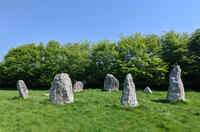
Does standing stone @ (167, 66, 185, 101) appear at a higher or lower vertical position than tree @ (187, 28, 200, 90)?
lower

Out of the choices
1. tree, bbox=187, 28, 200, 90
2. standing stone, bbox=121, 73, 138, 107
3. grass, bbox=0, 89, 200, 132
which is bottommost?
grass, bbox=0, 89, 200, 132

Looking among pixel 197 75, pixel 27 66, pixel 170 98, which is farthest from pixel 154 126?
pixel 27 66

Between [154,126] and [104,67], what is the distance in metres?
22.2

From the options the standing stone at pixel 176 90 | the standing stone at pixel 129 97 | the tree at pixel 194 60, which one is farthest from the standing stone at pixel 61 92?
the tree at pixel 194 60

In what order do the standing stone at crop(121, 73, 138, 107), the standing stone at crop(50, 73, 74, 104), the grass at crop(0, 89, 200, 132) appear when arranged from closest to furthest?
the grass at crop(0, 89, 200, 132) → the standing stone at crop(121, 73, 138, 107) → the standing stone at crop(50, 73, 74, 104)

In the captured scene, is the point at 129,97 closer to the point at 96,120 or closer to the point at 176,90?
the point at 96,120

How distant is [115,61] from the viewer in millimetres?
26609

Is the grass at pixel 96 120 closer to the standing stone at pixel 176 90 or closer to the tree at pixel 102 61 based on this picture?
the standing stone at pixel 176 90

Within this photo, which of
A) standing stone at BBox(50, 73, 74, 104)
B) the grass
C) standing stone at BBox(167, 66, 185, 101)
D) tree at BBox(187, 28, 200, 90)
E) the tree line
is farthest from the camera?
the tree line

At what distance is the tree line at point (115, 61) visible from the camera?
923 inches

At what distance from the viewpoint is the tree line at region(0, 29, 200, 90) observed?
2344 cm

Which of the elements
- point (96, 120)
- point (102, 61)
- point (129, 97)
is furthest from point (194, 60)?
point (96, 120)

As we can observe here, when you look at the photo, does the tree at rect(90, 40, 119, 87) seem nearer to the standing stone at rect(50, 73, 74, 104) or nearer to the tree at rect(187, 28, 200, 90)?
the tree at rect(187, 28, 200, 90)

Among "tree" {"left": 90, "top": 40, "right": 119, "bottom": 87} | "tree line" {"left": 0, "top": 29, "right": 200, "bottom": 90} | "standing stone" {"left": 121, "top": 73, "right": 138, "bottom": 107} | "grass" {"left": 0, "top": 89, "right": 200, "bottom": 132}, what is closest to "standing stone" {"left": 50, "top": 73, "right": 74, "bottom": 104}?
"grass" {"left": 0, "top": 89, "right": 200, "bottom": 132}
